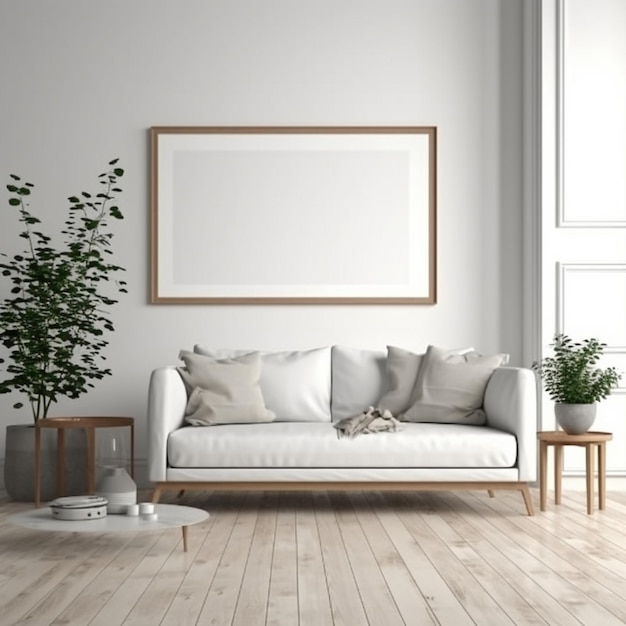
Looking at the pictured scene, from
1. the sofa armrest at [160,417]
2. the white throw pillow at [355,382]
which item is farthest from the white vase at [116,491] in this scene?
the white throw pillow at [355,382]

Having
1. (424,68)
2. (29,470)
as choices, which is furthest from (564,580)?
(424,68)

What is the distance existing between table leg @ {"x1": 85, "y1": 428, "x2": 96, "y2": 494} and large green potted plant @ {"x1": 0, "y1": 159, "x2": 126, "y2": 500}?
0.28 m

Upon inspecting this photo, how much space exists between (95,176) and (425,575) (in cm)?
361

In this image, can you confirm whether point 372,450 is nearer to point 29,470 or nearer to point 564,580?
point 564,580

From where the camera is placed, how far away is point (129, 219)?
599 centimetres

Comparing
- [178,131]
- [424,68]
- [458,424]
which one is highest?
[424,68]

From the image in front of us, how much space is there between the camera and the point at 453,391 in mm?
5180

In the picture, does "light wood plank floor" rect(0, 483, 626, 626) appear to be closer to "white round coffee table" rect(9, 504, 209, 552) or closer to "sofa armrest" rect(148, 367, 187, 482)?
"white round coffee table" rect(9, 504, 209, 552)

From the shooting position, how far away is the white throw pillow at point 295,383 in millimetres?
5426

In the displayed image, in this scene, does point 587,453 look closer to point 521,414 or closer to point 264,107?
point 521,414

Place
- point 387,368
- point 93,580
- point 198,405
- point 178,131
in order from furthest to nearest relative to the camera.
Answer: point 178,131 < point 387,368 < point 198,405 < point 93,580

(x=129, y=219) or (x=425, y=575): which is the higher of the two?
(x=129, y=219)

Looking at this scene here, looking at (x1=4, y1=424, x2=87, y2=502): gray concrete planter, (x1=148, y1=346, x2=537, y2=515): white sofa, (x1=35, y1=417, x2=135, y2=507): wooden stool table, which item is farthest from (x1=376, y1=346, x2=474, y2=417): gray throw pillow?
(x1=4, y1=424, x2=87, y2=502): gray concrete planter

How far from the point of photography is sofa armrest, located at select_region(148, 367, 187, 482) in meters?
4.75
